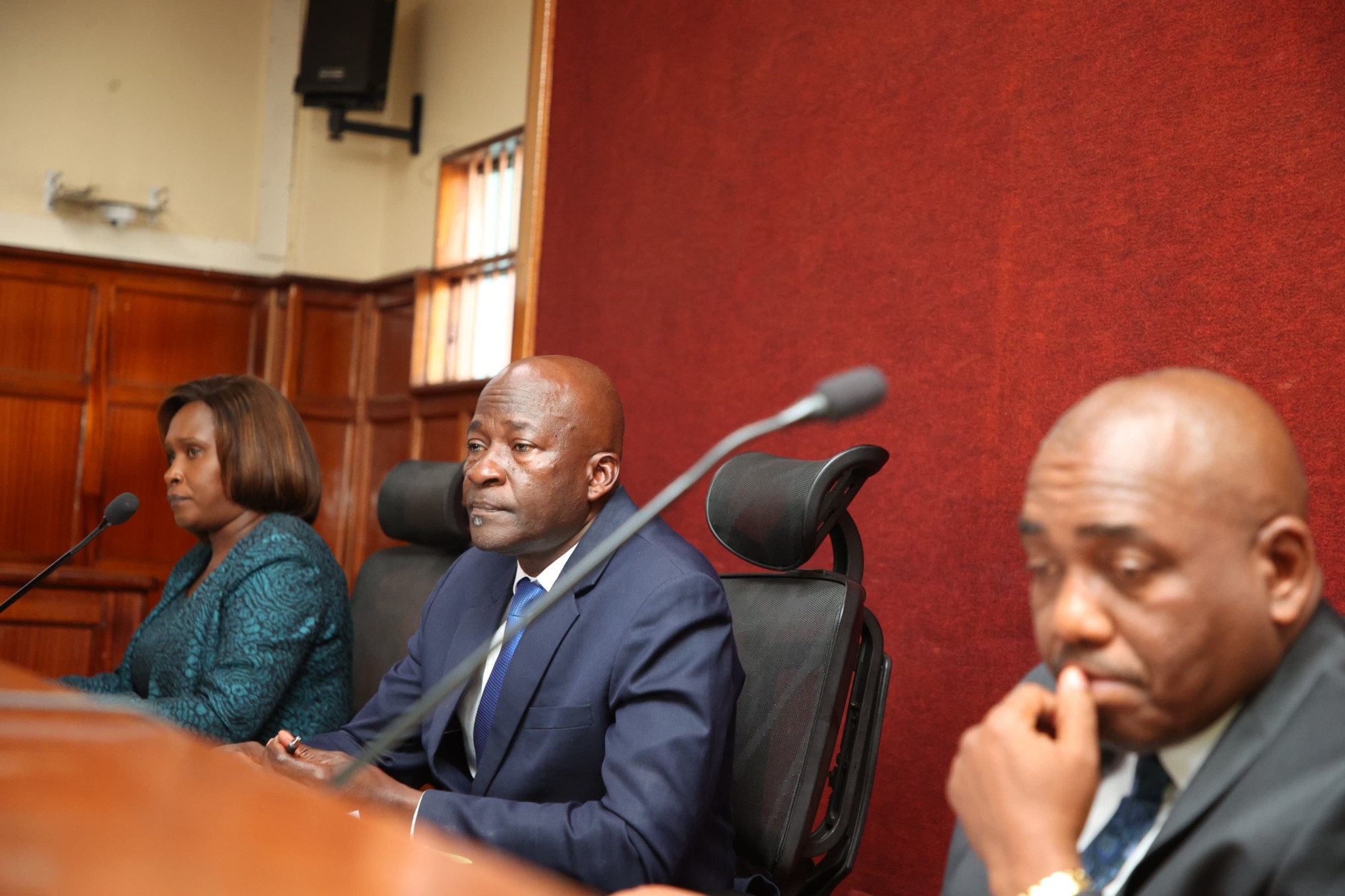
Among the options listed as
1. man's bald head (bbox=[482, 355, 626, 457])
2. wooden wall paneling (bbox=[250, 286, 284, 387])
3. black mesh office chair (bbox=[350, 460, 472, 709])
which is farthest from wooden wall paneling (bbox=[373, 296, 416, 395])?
man's bald head (bbox=[482, 355, 626, 457])

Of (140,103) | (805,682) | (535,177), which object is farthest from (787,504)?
(140,103)

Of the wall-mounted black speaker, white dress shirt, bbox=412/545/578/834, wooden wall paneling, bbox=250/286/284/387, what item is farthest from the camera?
wooden wall paneling, bbox=250/286/284/387

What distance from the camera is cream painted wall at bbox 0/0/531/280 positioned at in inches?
236

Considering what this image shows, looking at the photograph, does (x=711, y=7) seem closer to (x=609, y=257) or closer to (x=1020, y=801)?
(x=609, y=257)

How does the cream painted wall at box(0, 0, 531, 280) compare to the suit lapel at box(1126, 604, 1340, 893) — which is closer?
the suit lapel at box(1126, 604, 1340, 893)

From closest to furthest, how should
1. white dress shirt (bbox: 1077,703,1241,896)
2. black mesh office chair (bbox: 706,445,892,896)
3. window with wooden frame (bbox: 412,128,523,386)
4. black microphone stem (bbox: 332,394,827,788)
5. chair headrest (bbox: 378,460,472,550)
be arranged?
white dress shirt (bbox: 1077,703,1241,896) < black microphone stem (bbox: 332,394,827,788) < black mesh office chair (bbox: 706,445,892,896) < chair headrest (bbox: 378,460,472,550) < window with wooden frame (bbox: 412,128,523,386)

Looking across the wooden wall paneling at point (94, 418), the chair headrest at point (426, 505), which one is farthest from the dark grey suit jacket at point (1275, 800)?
the wooden wall paneling at point (94, 418)

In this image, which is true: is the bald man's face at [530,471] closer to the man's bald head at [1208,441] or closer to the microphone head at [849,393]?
the microphone head at [849,393]

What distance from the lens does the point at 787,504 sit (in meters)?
1.77

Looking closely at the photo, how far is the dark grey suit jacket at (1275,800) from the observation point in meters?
0.88

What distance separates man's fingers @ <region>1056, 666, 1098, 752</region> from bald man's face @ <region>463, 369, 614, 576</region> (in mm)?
1125

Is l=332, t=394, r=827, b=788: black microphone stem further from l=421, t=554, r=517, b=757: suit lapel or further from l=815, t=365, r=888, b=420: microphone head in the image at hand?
l=421, t=554, r=517, b=757: suit lapel

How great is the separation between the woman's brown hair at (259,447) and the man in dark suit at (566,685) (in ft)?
2.23

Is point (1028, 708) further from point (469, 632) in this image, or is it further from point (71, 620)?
point (71, 620)
